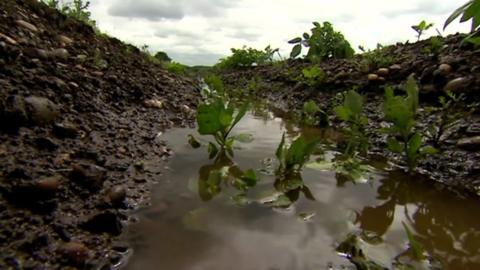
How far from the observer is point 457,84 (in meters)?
3.85

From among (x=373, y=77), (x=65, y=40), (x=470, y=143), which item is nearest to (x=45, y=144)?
(x=65, y=40)

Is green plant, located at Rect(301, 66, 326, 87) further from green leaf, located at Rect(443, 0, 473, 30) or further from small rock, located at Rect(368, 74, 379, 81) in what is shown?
green leaf, located at Rect(443, 0, 473, 30)

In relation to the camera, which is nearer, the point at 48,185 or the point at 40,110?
the point at 48,185

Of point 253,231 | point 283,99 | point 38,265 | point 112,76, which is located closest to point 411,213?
point 253,231

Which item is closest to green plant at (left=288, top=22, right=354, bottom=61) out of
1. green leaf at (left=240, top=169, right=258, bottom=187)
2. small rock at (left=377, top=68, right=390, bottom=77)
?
small rock at (left=377, top=68, right=390, bottom=77)

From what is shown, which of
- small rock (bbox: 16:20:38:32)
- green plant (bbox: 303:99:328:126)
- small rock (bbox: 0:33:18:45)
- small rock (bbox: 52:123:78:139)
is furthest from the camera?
green plant (bbox: 303:99:328:126)

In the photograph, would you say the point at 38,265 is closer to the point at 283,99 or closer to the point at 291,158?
the point at 291,158

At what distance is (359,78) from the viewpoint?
5.55 meters

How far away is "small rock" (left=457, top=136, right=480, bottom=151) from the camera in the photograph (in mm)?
2928

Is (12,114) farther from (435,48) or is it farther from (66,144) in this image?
(435,48)

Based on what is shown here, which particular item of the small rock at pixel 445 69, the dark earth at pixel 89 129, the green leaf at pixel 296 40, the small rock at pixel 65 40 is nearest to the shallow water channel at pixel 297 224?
the dark earth at pixel 89 129

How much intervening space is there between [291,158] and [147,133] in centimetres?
135

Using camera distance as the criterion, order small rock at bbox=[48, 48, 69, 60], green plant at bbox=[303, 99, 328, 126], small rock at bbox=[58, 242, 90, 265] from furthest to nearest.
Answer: green plant at bbox=[303, 99, 328, 126] < small rock at bbox=[48, 48, 69, 60] < small rock at bbox=[58, 242, 90, 265]

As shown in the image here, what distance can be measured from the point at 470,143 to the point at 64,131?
2.92 m
